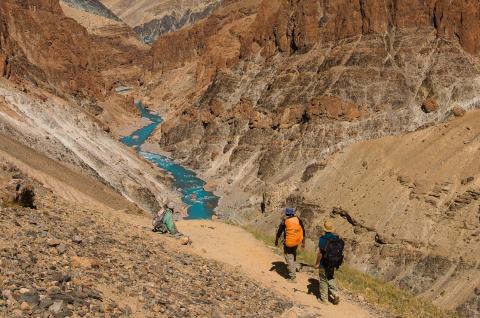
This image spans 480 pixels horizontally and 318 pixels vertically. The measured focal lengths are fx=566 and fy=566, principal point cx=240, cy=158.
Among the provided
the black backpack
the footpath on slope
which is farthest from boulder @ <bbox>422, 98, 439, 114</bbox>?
the black backpack

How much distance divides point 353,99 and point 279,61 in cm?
1862

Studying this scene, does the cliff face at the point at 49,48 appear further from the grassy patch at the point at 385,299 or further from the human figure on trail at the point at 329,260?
the human figure on trail at the point at 329,260

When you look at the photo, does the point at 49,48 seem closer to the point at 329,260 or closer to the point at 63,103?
the point at 63,103

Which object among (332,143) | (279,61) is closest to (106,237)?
(332,143)

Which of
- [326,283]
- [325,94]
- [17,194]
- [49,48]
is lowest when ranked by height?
[49,48]

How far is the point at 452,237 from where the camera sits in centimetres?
2992

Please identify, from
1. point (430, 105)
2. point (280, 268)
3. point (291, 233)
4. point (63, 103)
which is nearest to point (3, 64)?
point (63, 103)

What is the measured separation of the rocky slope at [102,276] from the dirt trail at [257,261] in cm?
97

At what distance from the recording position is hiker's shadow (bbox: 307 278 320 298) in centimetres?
1305

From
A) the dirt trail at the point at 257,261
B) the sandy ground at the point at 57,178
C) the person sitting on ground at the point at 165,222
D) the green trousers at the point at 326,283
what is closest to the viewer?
the green trousers at the point at 326,283

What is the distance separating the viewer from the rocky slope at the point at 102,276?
24.3 ft

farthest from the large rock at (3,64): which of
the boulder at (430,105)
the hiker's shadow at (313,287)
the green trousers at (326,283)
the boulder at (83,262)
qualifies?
the boulder at (83,262)

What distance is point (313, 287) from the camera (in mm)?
13578

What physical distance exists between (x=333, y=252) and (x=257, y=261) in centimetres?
398
